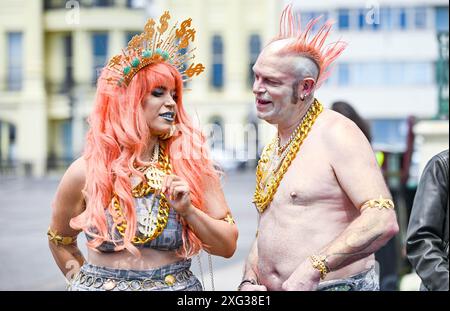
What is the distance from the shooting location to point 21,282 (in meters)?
7.09

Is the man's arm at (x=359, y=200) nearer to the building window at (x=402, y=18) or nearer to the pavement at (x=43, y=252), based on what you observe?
the pavement at (x=43, y=252)

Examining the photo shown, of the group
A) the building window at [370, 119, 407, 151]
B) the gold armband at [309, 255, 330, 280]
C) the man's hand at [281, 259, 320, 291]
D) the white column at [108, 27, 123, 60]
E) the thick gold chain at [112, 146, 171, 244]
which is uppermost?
the white column at [108, 27, 123, 60]

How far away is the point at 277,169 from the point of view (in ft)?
9.93

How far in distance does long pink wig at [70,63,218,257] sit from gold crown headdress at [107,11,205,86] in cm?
2

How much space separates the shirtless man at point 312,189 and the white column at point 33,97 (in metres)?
14.9

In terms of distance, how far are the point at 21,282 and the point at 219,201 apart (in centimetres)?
422

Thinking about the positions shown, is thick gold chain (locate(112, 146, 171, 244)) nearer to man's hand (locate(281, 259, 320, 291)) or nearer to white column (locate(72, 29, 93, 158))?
man's hand (locate(281, 259, 320, 291))

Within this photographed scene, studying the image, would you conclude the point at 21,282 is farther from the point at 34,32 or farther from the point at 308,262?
the point at 34,32

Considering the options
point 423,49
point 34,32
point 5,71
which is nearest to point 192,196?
point 34,32

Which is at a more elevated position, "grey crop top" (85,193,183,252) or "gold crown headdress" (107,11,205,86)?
"gold crown headdress" (107,11,205,86)

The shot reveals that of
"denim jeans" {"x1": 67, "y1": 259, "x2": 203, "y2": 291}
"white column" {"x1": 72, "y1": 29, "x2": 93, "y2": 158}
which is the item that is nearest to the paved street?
"denim jeans" {"x1": 67, "y1": 259, "x2": 203, "y2": 291}

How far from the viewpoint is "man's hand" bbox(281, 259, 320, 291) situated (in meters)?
2.85

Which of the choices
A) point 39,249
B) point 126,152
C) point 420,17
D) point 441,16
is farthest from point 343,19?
point 126,152

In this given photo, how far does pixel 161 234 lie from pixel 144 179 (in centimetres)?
17
